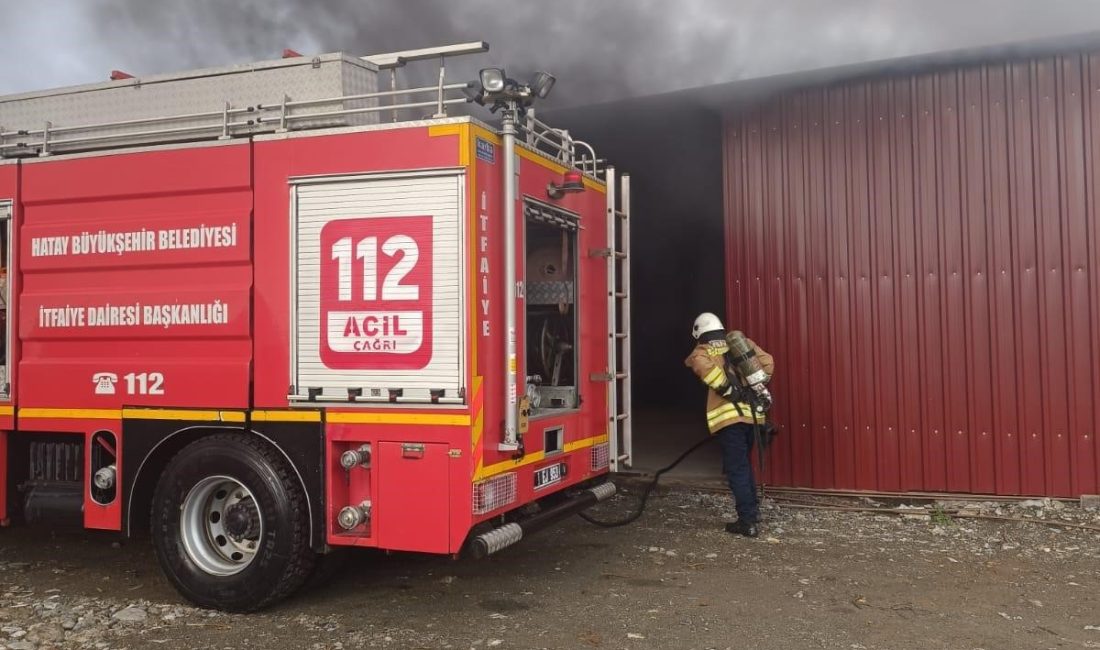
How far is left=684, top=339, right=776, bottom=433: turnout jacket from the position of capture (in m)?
6.39

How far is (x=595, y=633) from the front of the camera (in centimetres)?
438

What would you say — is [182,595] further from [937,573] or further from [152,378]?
[937,573]

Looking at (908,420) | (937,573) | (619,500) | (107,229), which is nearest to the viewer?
(107,229)

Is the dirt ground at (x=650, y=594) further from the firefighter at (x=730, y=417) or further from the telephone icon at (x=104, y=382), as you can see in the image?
the telephone icon at (x=104, y=382)

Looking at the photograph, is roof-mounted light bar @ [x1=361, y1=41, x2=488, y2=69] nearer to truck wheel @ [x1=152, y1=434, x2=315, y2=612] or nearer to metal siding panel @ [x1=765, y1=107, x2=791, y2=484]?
truck wheel @ [x1=152, y1=434, x2=315, y2=612]

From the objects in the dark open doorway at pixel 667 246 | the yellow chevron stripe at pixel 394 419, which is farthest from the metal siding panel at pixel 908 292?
the yellow chevron stripe at pixel 394 419

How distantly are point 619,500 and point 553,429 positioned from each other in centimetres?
270

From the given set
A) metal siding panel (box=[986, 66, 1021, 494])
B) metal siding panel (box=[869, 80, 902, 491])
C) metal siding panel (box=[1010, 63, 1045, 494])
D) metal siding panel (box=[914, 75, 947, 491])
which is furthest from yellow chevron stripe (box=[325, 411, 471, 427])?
metal siding panel (box=[1010, 63, 1045, 494])

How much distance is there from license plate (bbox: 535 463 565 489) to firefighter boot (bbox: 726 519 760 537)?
1771mm

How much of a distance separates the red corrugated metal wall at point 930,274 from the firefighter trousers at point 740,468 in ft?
3.93

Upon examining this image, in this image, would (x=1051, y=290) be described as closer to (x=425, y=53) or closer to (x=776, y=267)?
(x=776, y=267)

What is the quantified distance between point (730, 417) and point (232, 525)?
3.49m

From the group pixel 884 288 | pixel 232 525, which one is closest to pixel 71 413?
pixel 232 525

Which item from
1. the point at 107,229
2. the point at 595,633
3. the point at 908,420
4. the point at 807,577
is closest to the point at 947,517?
the point at 908,420
